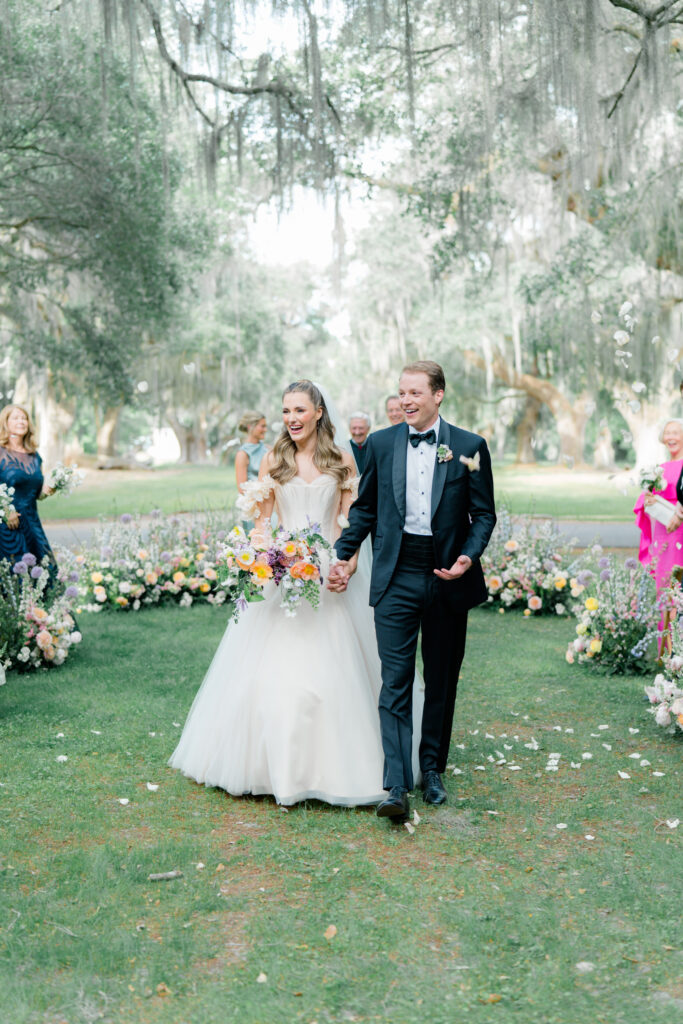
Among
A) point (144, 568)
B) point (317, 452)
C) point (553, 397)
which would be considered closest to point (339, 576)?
point (317, 452)

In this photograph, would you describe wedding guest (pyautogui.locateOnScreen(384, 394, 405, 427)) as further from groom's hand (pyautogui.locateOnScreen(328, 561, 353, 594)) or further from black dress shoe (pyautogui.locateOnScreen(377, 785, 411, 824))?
black dress shoe (pyautogui.locateOnScreen(377, 785, 411, 824))

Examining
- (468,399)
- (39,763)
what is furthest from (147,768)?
(468,399)

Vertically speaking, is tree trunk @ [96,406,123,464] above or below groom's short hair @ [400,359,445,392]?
below

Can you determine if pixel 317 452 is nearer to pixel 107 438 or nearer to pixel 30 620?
pixel 30 620

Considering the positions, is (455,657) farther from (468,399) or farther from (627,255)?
(468,399)

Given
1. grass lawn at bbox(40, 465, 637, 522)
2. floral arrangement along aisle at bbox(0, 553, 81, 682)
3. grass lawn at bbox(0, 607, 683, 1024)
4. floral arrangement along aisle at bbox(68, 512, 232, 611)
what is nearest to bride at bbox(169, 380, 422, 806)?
grass lawn at bbox(0, 607, 683, 1024)

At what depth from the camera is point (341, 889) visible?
3.60 metres

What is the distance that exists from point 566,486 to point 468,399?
277 inches

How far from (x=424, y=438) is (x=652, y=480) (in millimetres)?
2448

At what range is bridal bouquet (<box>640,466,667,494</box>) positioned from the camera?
625 cm

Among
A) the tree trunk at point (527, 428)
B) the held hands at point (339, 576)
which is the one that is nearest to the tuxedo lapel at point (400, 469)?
the held hands at point (339, 576)

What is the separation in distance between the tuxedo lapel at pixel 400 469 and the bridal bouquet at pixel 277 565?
46 centimetres

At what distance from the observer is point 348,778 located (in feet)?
14.5

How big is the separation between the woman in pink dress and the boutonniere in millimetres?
2600
